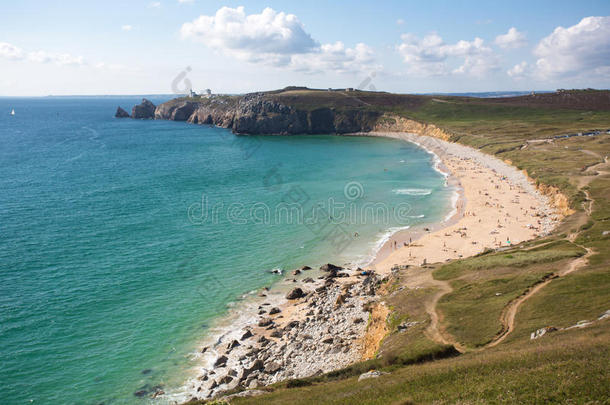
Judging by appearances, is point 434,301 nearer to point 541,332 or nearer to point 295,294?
point 541,332

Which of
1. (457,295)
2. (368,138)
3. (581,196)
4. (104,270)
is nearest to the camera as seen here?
(457,295)

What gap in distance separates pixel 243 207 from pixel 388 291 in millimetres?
47699

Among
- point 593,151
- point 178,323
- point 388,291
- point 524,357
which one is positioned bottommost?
point 178,323

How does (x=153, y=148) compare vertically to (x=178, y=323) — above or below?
above

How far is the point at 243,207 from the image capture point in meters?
86.9

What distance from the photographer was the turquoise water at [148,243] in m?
39.0

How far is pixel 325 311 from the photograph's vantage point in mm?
46094

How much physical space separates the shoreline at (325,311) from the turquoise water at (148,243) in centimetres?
302

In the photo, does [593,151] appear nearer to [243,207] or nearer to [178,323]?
[243,207]

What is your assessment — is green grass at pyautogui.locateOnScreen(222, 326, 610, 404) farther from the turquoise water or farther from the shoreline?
the turquoise water

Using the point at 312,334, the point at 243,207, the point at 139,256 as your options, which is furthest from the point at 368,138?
the point at 312,334

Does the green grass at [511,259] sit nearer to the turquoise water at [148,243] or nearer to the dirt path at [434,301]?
the dirt path at [434,301]

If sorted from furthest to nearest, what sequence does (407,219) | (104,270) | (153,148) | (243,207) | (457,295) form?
(153,148) < (243,207) < (407,219) < (104,270) < (457,295)

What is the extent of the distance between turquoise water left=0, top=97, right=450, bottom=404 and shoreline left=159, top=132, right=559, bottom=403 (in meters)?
3.02
